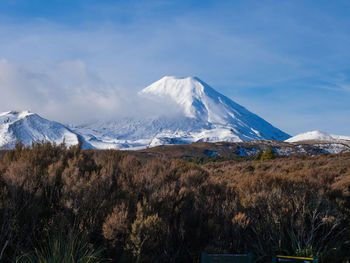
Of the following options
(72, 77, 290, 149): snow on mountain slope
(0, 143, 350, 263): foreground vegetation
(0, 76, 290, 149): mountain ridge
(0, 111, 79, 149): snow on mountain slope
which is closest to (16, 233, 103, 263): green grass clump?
(0, 143, 350, 263): foreground vegetation

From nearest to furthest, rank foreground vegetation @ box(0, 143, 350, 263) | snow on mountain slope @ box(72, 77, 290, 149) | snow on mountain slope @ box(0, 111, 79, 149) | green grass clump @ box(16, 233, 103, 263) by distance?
green grass clump @ box(16, 233, 103, 263)
foreground vegetation @ box(0, 143, 350, 263)
snow on mountain slope @ box(0, 111, 79, 149)
snow on mountain slope @ box(72, 77, 290, 149)

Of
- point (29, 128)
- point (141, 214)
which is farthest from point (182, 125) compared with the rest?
point (141, 214)

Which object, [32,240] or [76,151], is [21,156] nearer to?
[76,151]

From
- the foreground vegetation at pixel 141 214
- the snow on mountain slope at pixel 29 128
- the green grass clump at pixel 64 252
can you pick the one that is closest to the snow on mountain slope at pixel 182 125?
the snow on mountain slope at pixel 29 128

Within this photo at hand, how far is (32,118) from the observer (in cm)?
14175

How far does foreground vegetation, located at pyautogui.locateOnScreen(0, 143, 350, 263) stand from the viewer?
13.1 ft

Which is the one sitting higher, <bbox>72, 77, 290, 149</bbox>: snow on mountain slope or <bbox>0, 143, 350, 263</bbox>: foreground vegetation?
<bbox>72, 77, 290, 149</bbox>: snow on mountain slope

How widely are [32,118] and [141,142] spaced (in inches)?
1949

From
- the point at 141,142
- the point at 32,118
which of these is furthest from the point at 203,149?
the point at 32,118

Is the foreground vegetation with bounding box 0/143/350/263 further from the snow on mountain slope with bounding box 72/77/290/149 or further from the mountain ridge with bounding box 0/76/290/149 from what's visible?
the snow on mountain slope with bounding box 72/77/290/149

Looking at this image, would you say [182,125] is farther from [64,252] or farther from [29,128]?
[64,252]

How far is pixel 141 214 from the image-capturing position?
13.7 ft

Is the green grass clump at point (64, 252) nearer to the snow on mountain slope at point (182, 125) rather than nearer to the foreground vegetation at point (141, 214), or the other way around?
the foreground vegetation at point (141, 214)

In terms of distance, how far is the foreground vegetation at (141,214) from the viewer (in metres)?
4.00
